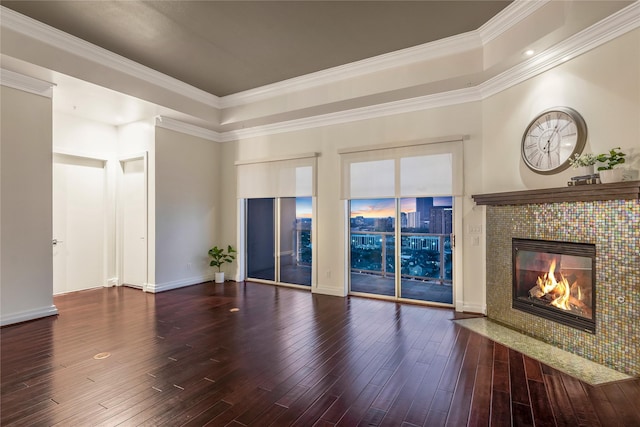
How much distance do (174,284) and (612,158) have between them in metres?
6.47

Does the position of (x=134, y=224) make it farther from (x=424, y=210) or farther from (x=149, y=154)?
(x=424, y=210)

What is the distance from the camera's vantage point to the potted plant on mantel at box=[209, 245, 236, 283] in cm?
650

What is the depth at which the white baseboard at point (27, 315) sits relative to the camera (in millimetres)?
3922

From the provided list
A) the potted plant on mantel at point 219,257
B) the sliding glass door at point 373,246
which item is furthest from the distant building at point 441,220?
the potted plant on mantel at point 219,257

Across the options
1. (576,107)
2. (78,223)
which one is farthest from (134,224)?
(576,107)

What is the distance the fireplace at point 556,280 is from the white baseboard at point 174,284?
546 centimetres

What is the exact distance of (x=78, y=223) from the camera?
581 centimetres

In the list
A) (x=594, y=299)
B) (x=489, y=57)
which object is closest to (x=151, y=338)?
(x=594, y=299)

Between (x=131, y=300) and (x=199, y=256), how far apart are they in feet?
5.05

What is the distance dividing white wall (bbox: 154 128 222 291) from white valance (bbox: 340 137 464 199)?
2797 mm

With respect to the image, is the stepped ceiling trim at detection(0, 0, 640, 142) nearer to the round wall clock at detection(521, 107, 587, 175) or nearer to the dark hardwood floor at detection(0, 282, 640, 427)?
the round wall clock at detection(521, 107, 587, 175)

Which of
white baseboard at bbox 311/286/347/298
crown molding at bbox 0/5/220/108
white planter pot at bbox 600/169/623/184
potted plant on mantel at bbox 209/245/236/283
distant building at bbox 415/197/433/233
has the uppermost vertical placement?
crown molding at bbox 0/5/220/108

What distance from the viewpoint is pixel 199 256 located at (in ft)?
21.4

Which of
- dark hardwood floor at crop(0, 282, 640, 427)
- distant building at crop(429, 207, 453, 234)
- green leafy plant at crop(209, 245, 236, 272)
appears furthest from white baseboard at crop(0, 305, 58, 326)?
distant building at crop(429, 207, 453, 234)
